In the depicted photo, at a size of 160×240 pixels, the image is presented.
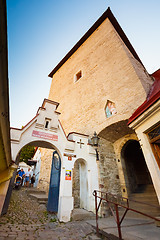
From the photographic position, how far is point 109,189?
629 cm

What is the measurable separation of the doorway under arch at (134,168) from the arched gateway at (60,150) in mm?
2315

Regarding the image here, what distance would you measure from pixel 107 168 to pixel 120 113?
3173 millimetres

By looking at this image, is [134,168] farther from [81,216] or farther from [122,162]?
[81,216]

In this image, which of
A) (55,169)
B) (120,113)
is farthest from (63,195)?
(120,113)

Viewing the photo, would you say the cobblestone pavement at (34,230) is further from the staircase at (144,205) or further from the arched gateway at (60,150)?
the staircase at (144,205)

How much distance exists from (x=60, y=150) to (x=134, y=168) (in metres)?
5.87

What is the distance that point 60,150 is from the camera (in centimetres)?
585

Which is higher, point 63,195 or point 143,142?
point 143,142

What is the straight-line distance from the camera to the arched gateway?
4.98 m

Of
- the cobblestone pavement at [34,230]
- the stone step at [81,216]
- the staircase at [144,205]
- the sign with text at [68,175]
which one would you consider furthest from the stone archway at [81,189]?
the staircase at [144,205]

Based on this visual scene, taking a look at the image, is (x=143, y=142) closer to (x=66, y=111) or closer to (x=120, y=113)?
(x=120, y=113)

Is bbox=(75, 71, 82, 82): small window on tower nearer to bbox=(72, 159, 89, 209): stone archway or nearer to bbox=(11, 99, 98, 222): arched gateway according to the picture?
bbox=(11, 99, 98, 222): arched gateway

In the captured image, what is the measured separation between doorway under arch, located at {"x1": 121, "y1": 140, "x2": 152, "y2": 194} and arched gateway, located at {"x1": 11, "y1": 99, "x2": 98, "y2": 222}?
7.60ft

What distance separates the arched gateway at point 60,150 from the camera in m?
4.98
